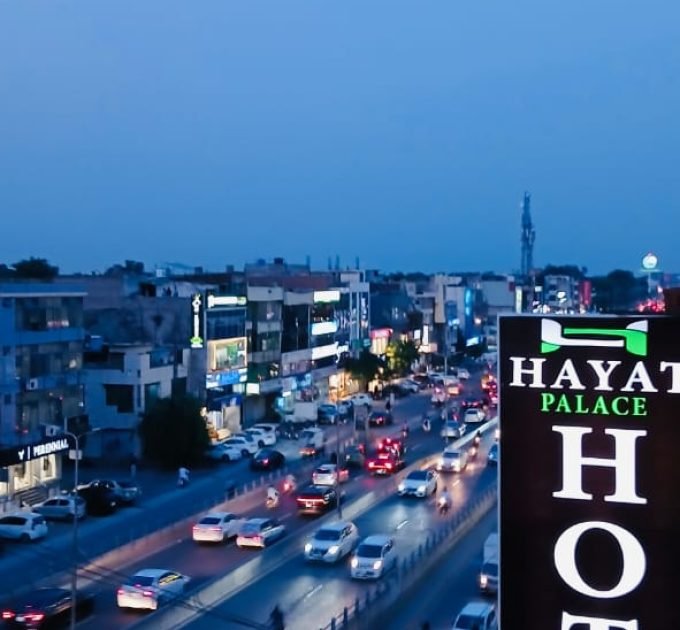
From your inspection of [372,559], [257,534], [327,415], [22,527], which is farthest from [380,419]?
[372,559]

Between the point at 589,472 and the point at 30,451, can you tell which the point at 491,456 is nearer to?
the point at 30,451

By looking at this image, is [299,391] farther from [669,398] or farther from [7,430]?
[669,398]

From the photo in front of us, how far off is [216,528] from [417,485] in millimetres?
A: 5605

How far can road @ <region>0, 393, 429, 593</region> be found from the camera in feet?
54.1

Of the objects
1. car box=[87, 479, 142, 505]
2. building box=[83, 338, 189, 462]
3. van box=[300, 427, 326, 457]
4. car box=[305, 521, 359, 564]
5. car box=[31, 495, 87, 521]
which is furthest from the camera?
van box=[300, 427, 326, 457]

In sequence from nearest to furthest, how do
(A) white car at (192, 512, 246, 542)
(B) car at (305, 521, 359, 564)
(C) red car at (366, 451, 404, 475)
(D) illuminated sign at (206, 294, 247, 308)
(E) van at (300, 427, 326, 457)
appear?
(B) car at (305, 521, 359, 564)
(A) white car at (192, 512, 246, 542)
(C) red car at (366, 451, 404, 475)
(E) van at (300, 427, 326, 457)
(D) illuminated sign at (206, 294, 247, 308)

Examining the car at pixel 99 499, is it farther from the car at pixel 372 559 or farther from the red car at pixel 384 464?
the car at pixel 372 559

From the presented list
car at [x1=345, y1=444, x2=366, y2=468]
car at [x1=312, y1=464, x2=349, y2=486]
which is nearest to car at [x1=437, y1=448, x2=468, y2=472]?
car at [x1=345, y1=444, x2=366, y2=468]

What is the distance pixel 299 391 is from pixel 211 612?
25501 mm

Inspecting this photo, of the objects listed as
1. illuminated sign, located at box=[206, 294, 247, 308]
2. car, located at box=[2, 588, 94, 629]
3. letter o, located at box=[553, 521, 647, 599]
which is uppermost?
illuminated sign, located at box=[206, 294, 247, 308]

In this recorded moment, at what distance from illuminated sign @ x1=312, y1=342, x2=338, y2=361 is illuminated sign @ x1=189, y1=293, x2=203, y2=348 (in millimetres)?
9305

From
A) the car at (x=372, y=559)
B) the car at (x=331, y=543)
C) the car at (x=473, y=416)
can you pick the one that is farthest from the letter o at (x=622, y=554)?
the car at (x=473, y=416)

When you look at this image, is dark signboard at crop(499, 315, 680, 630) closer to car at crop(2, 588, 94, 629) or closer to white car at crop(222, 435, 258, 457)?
car at crop(2, 588, 94, 629)

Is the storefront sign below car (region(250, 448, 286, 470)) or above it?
above
